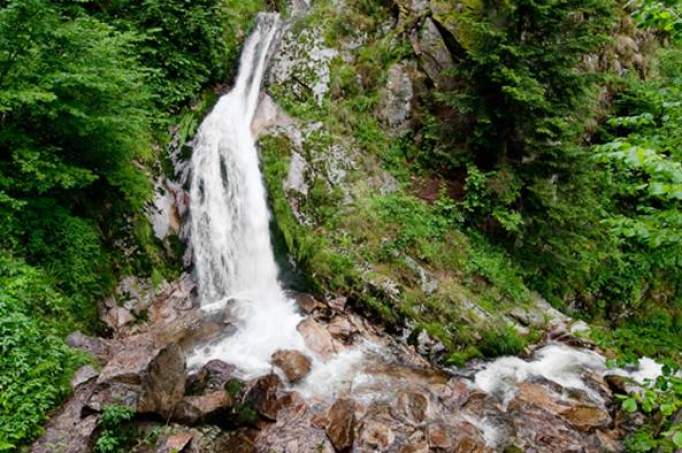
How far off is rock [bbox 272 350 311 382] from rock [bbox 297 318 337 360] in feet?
1.07

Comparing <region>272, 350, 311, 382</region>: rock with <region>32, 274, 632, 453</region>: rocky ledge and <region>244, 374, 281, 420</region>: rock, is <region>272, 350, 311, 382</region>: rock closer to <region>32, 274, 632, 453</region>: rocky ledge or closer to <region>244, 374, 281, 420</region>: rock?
<region>32, 274, 632, 453</region>: rocky ledge

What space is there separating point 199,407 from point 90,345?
2366 mm

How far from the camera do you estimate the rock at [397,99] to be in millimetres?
11820

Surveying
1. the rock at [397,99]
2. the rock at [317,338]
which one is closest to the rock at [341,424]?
the rock at [317,338]

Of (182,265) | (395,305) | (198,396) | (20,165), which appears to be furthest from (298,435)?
(20,165)

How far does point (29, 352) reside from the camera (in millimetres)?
5551

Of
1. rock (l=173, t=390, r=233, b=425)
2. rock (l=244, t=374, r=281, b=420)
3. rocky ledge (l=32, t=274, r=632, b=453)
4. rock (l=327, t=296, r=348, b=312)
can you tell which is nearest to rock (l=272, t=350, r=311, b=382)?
rocky ledge (l=32, t=274, r=632, b=453)

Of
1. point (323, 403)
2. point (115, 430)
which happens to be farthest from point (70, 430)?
point (323, 403)

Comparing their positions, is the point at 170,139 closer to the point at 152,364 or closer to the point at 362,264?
the point at 362,264

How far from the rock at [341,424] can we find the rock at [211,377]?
1692mm

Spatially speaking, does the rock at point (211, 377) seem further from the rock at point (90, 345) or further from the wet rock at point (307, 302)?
the wet rock at point (307, 302)

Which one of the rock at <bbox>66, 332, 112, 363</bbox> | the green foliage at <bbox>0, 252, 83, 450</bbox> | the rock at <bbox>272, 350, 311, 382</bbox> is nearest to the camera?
the green foliage at <bbox>0, 252, 83, 450</bbox>

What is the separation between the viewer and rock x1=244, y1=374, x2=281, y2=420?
19.8 ft

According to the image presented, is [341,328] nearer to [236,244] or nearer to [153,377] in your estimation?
[236,244]
